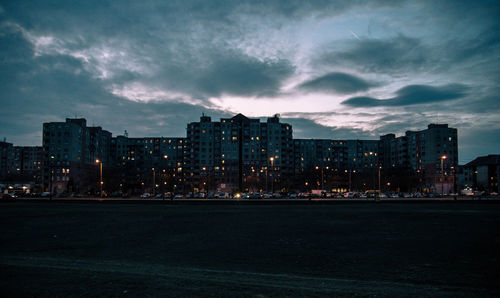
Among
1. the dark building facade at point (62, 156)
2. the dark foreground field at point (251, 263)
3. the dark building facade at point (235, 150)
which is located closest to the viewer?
the dark foreground field at point (251, 263)

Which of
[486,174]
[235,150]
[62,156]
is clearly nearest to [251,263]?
[235,150]

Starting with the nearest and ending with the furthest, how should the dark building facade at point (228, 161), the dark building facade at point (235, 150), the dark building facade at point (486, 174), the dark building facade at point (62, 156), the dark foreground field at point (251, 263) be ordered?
the dark foreground field at point (251, 263), the dark building facade at point (228, 161), the dark building facade at point (62, 156), the dark building facade at point (235, 150), the dark building facade at point (486, 174)

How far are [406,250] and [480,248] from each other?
3.33 m

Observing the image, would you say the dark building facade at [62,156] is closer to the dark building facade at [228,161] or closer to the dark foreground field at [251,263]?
the dark building facade at [228,161]

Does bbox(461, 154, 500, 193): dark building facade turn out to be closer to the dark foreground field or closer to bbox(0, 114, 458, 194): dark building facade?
bbox(0, 114, 458, 194): dark building facade

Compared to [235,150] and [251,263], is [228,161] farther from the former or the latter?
[251,263]

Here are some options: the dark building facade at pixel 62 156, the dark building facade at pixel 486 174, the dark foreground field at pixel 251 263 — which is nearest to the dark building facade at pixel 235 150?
the dark building facade at pixel 62 156

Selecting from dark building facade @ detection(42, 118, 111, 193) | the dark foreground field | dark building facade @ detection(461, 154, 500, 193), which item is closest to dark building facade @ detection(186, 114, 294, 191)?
dark building facade @ detection(42, 118, 111, 193)

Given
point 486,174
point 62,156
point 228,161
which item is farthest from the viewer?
point 486,174

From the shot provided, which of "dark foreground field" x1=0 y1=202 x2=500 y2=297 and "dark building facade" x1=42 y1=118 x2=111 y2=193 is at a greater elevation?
"dark building facade" x1=42 y1=118 x2=111 y2=193

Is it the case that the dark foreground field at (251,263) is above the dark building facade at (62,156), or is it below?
below

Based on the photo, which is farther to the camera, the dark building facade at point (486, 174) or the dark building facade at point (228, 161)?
the dark building facade at point (486, 174)

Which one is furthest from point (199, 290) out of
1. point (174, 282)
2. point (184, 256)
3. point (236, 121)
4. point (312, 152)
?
point (312, 152)

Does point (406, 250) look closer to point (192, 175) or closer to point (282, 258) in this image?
point (282, 258)
